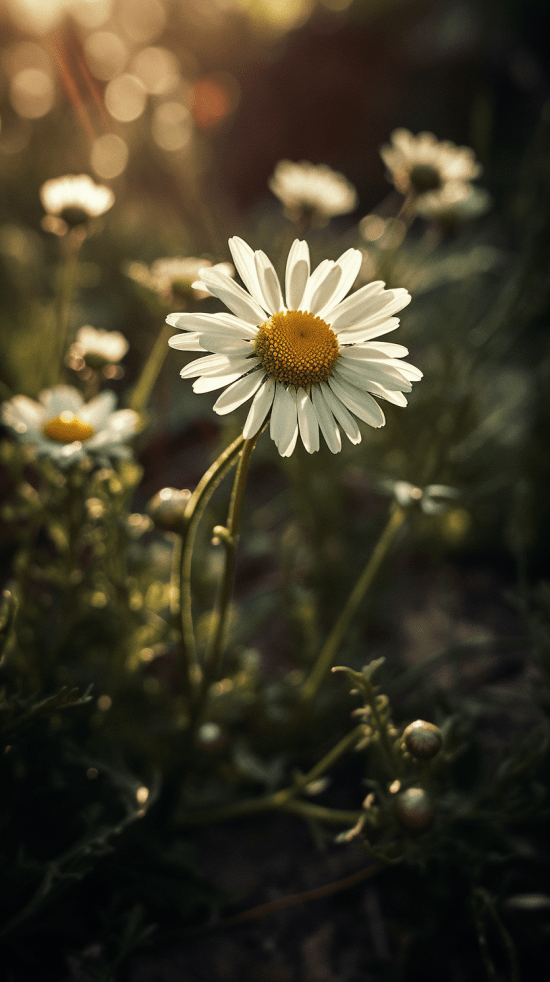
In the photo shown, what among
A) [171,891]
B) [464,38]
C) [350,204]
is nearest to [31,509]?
[171,891]

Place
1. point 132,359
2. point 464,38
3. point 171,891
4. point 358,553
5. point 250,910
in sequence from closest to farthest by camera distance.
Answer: point 171,891
point 250,910
point 358,553
point 132,359
point 464,38

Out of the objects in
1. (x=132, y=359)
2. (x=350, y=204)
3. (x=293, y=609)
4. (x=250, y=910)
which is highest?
(x=132, y=359)

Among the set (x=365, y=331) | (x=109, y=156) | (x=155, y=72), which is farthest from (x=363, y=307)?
(x=155, y=72)

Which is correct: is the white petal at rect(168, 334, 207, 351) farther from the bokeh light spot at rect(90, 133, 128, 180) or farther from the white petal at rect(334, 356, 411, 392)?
the bokeh light spot at rect(90, 133, 128, 180)

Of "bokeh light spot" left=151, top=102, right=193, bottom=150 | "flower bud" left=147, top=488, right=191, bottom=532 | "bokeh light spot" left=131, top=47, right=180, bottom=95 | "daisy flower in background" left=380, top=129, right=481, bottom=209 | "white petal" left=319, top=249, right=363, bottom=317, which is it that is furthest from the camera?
"bokeh light spot" left=131, top=47, right=180, bottom=95

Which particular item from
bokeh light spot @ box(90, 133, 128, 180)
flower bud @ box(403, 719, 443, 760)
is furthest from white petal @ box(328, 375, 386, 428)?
bokeh light spot @ box(90, 133, 128, 180)

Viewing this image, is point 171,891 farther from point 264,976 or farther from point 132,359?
point 132,359

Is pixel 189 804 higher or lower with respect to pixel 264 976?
higher
